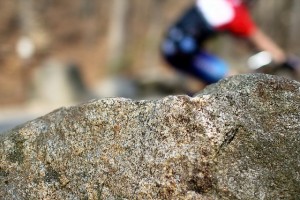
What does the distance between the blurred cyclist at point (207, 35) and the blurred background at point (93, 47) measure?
668 cm

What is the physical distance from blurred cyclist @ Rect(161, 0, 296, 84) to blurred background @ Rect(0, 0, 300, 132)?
668cm

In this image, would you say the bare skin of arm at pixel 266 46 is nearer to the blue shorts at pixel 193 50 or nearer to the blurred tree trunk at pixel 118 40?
the blue shorts at pixel 193 50

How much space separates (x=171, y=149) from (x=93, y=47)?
23.0 metres

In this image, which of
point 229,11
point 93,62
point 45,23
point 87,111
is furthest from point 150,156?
point 45,23

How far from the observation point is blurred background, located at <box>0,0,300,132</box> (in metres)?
16.4

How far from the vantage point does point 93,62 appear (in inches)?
942

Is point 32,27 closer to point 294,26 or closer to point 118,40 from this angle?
point 118,40

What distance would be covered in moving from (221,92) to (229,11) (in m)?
5.14

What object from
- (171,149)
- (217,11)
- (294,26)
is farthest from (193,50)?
(294,26)

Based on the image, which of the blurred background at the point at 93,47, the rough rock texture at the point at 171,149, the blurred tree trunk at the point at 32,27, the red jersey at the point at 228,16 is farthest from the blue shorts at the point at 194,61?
the blurred tree trunk at the point at 32,27

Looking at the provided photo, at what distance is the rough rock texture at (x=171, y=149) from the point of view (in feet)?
7.61

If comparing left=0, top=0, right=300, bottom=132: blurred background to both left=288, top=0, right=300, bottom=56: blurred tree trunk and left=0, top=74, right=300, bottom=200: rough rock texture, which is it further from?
left=0, top=74, right=300, bottom=200: rough rock texture

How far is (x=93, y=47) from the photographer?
2514 cm

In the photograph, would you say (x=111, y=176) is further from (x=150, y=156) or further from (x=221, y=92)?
(x=221, y=92)
